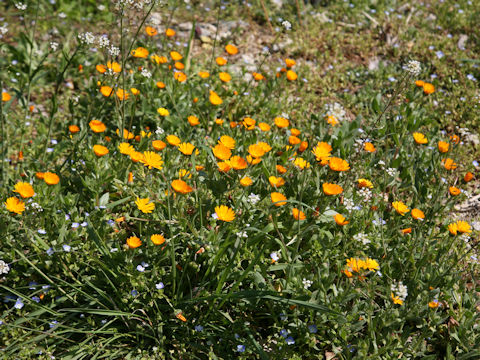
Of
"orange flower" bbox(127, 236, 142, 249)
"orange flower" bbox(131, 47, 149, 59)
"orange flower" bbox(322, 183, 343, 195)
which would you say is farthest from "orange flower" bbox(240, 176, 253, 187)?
"orange flower" bbox(131, 47, 149, 59)

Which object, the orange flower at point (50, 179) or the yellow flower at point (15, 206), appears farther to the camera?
the orange flower at point (50, 179)

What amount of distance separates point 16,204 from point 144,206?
0.65 metres

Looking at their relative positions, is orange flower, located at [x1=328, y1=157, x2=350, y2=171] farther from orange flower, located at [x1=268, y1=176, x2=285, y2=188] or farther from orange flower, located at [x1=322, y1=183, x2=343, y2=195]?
orange flower, located at [x1=268, y1=176, x2=285, y2=188]

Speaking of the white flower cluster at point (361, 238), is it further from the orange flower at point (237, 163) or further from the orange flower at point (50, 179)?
the orange flower at point (50, 179)

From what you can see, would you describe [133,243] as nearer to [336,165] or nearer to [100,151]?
[100,151]

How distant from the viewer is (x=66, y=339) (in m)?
2.23

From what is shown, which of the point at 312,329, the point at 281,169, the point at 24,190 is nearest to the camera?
the point at 312,329

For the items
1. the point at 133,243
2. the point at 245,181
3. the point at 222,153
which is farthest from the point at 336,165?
the point at 133,243

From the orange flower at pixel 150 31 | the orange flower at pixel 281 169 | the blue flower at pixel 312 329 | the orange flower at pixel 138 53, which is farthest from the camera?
the orange flower at pixel 150 31

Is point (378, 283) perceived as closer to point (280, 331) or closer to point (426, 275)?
point (426, 275)

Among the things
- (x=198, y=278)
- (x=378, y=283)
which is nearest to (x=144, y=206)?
(x=198, y=278)

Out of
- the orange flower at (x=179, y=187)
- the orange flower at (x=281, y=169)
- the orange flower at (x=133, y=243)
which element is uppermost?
the orange flower at (x=179, y=187)

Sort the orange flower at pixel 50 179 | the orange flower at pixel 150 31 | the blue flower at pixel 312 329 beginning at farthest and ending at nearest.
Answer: the orange flower at pixel 150 31, the orange flower at pixel 50 179, the blue flower at pixel 312 329

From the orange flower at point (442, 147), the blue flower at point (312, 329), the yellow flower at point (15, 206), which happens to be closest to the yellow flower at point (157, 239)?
the yellow flower at point (15, 206)
